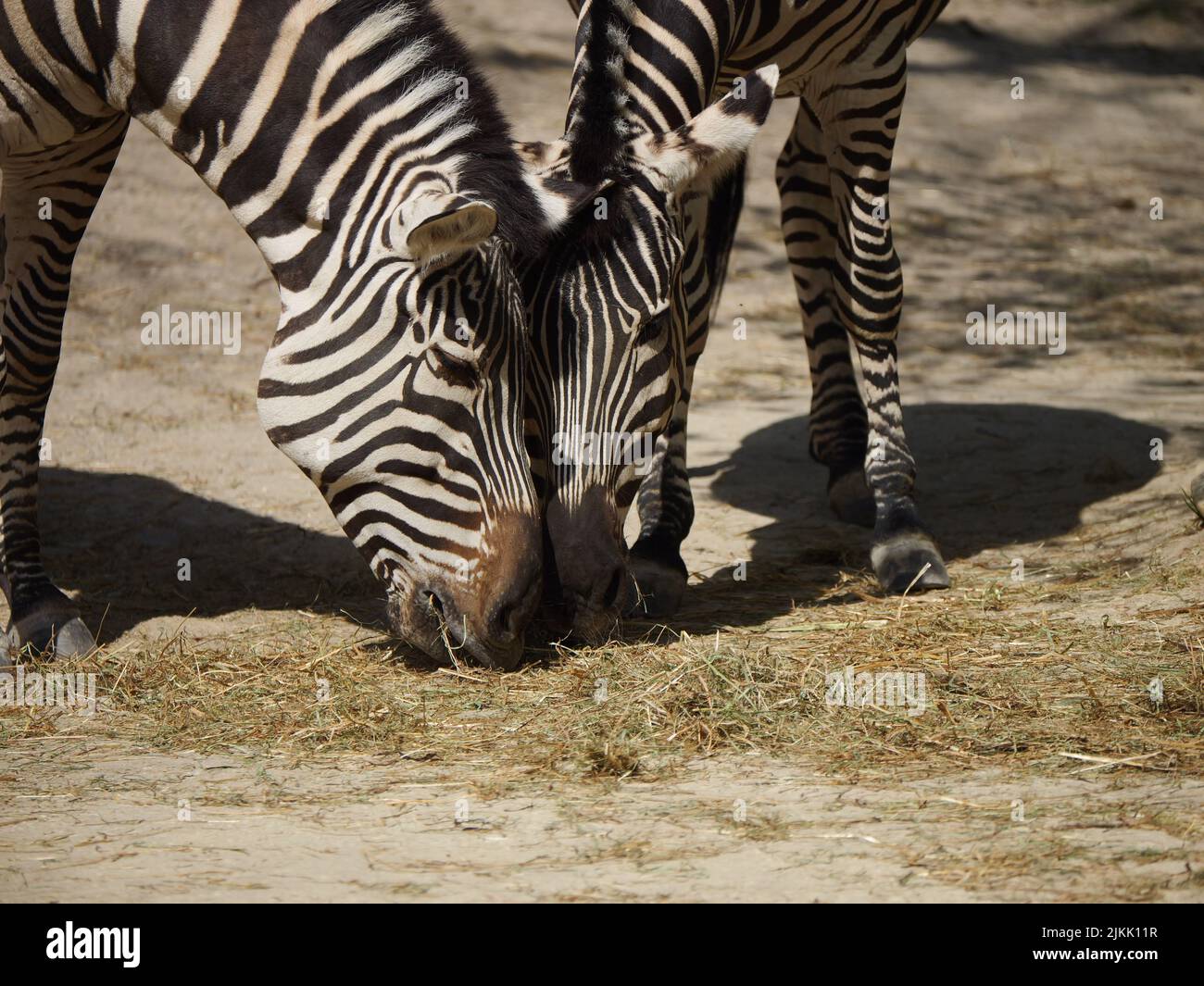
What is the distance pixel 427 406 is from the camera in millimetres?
3850

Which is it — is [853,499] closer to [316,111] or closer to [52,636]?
[316,111]

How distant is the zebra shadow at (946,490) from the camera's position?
210 inches

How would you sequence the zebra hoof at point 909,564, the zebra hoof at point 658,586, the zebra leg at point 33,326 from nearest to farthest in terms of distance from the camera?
the zebra leg at point 33,326 < the zebra hoof at point 658,586 < the zebra hoof at point 909,564

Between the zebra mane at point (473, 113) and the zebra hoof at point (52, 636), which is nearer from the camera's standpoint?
the zebra mane at point (473, 113)

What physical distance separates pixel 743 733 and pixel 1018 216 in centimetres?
867

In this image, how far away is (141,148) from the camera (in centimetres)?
1127

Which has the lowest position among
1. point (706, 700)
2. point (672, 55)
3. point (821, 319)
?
point (706, 700)

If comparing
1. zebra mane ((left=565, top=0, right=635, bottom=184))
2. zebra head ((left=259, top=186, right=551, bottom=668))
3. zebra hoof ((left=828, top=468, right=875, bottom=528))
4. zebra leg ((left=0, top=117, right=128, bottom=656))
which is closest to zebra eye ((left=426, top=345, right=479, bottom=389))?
zebra head ((left=259, top=186, right=551, bottom=668))

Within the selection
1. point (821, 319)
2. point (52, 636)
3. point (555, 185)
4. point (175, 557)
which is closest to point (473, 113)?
point (555, 185)

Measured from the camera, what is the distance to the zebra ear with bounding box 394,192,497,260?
358cm

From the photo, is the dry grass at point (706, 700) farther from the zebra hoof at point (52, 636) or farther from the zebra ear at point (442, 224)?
the zebra ear at point (442, 224)

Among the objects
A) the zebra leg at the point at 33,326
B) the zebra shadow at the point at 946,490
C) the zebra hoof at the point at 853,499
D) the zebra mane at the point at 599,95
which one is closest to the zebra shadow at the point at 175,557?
the zebra leg at the point at 33,326

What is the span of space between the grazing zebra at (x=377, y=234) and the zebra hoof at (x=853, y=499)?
2520 millimetres

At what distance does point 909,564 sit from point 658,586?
3.15 ft
